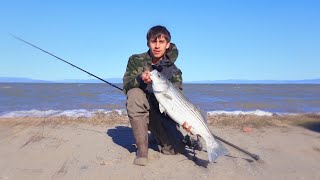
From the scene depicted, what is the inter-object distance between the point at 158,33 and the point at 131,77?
647 mm

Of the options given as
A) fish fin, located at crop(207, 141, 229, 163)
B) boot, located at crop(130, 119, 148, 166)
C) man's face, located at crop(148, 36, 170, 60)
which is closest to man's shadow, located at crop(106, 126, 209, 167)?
fish fin, located at crop(207, 141, 229, 163)

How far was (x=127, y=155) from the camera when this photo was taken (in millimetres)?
5168

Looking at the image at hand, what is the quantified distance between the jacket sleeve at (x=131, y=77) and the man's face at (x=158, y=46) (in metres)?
0.28

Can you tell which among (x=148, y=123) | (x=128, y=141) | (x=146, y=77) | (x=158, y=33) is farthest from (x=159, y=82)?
(x=128, y=141)

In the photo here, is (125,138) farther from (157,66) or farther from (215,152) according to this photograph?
(215,152)

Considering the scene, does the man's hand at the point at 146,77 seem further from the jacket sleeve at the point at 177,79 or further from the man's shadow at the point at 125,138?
the man's shadow at the point at 125,138

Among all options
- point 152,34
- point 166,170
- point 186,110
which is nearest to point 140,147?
point 166,170

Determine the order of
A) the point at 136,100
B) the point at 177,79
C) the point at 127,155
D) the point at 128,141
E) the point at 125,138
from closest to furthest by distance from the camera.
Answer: the point at 136,100, the point at 177,79, the point at 127,155, the point at 128,141, the point at 125,138

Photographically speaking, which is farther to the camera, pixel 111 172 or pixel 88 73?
pixel 88 73

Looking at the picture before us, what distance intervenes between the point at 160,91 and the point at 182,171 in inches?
38.5

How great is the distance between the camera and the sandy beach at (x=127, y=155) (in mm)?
4387

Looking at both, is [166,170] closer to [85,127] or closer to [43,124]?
[85,127]

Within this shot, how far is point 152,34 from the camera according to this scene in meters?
4.80

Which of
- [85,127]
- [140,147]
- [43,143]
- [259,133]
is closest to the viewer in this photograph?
[140,147]
